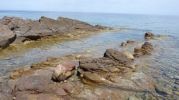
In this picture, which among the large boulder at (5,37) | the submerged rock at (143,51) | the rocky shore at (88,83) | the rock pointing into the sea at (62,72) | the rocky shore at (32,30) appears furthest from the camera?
the rocky shore at (32,30)

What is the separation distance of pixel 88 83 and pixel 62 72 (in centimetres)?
210

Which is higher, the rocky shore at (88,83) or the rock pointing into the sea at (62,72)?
the rock pointing into the sea at (62,72)

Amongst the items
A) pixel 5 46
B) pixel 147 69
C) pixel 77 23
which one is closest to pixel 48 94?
pixel 147 69

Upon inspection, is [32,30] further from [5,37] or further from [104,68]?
[104,68]

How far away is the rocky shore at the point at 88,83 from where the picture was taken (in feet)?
50.1

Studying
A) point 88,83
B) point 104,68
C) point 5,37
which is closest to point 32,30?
point 5,37

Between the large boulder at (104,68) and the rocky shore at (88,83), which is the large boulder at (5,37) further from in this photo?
the large boulder at (104,68)

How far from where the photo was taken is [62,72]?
17922mm

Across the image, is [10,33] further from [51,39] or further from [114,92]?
[114,92]

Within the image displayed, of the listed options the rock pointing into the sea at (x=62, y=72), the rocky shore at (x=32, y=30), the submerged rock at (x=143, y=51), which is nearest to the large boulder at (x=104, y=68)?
the rock pointing into the sea at (x=62, y=72)

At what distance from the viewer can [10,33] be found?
112 feet

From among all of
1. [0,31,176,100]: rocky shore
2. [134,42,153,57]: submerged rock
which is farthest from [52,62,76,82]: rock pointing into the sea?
[134,42,153,57]: submerged rock

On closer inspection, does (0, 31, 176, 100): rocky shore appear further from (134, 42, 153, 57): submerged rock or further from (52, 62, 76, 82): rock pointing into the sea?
(134, 42, 153, 57): submerged rock

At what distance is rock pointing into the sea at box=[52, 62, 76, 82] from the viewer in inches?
680
